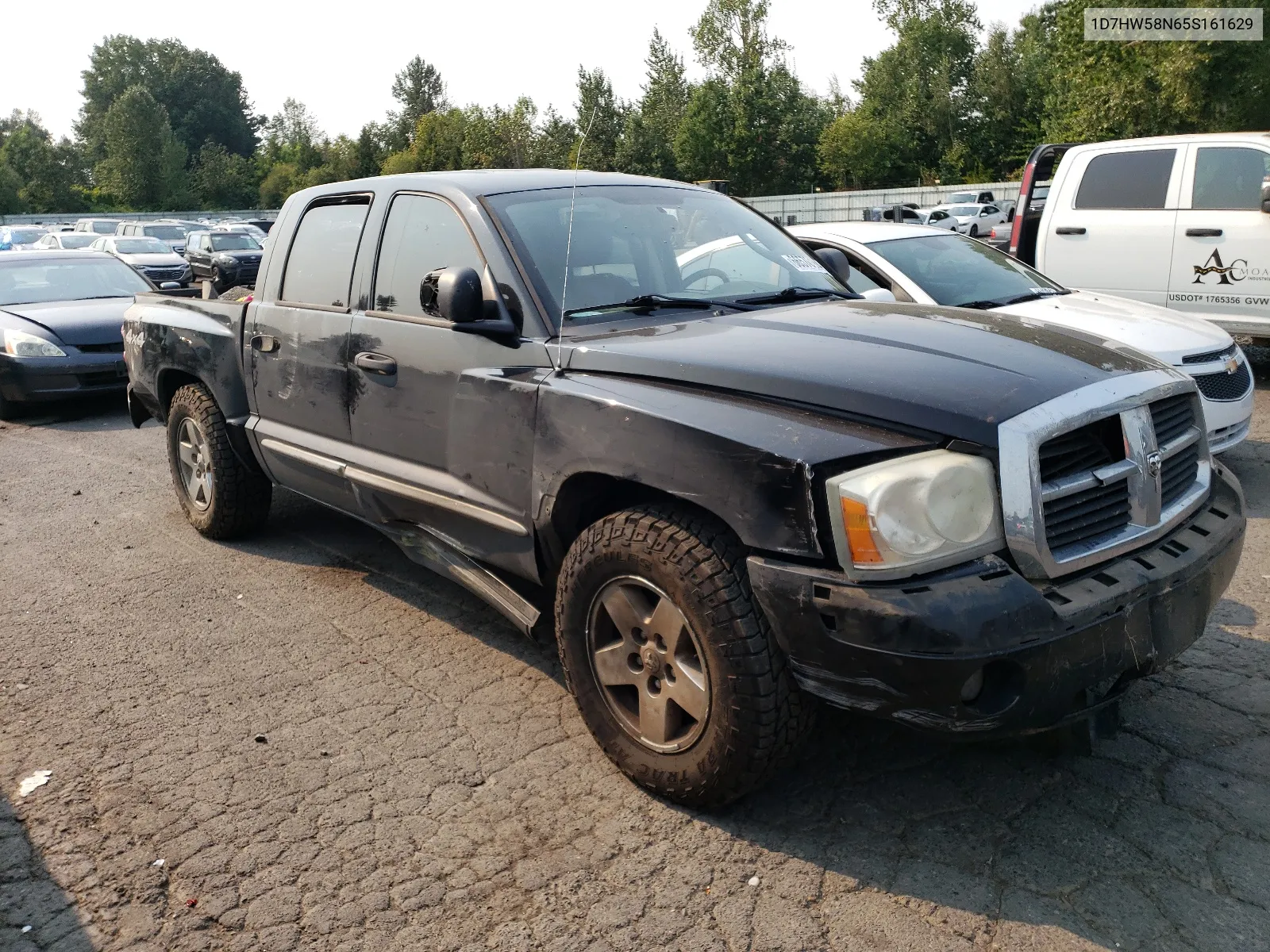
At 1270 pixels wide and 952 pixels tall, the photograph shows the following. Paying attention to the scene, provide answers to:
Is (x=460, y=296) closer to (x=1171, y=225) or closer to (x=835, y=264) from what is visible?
(x=835, y=264)

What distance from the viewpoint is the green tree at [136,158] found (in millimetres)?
72500

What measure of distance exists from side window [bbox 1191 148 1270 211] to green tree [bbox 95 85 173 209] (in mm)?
75772

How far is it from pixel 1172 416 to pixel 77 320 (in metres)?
9.74

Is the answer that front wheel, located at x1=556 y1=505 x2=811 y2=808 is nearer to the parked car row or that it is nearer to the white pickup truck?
the white pickup truck

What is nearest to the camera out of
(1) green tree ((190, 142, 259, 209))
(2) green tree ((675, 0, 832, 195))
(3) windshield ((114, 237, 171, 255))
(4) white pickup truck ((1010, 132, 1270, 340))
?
(4) white pickup truck ((1010, 132, 1270, 340))

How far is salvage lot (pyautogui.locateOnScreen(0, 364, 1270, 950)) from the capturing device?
257 cm

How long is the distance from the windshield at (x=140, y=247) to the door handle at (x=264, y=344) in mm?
22148

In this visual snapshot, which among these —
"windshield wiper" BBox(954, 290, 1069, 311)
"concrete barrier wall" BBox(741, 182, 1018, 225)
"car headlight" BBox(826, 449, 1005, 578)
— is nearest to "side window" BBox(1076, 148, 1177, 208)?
"windshield wiper" BBox(954, 290, 1069, 311)

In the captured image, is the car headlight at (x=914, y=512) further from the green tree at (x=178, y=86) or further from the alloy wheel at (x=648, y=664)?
the green tree at (x=178, y=86)

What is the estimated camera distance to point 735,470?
2654 mm

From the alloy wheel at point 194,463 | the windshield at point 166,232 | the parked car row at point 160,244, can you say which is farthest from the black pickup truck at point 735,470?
the windshield at point 166,232

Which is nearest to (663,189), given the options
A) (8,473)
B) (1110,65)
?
(8,473)

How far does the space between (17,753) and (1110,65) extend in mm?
34837

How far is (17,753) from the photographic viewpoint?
349 cm
